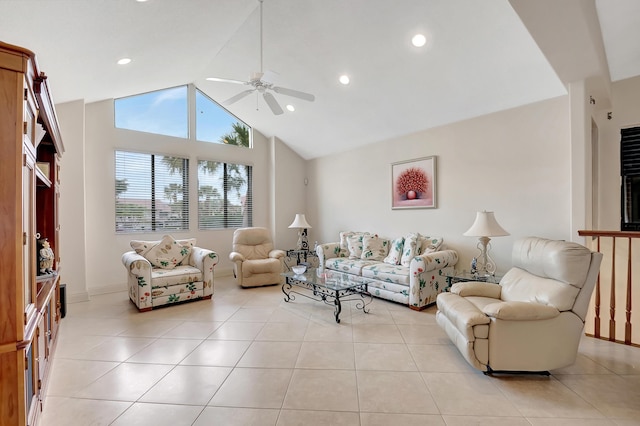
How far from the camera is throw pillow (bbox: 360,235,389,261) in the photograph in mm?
5254

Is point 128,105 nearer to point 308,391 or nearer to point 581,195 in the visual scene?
point 308,391

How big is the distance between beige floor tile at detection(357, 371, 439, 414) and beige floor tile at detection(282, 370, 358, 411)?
0.07m

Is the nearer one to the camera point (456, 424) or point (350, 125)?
point (456, 424)

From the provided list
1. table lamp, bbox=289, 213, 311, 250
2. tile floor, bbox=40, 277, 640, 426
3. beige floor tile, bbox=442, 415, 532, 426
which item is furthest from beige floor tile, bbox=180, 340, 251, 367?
table lamp, bbox=289, 213, 311, 250

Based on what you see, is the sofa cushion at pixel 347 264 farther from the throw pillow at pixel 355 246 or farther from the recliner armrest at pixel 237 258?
the recliner armrest at pixel 237 258

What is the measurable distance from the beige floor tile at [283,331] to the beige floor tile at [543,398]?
1825 mm

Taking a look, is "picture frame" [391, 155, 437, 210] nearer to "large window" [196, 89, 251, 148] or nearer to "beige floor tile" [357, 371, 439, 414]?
"beige floor tile" [357, 371, 439, 414]

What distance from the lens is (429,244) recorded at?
4668mm

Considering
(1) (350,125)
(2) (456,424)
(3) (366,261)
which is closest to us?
(2) (456,424)

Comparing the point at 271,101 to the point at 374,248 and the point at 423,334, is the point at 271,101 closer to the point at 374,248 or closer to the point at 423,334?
the point at 374,248

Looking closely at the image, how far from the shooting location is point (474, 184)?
14.7 feet

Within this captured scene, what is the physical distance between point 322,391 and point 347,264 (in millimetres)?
2887

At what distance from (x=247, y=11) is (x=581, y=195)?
432 cm

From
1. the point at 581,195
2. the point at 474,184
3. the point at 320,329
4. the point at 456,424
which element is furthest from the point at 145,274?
the point at 581,195
